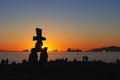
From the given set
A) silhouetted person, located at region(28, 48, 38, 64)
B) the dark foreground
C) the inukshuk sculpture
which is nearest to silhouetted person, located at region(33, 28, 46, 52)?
the inukshuk sculpture

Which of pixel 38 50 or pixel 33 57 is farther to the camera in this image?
pixel 38 50

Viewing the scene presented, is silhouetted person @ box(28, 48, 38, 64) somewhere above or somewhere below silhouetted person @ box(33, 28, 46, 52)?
below

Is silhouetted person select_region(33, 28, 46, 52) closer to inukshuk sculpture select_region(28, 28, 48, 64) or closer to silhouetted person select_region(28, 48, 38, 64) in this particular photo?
inukshuk sculpture select_region(28, 28, 48, 64)

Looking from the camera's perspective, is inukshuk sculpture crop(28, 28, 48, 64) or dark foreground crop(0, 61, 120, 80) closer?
dark foreground crop(0, 61, 120, 80)

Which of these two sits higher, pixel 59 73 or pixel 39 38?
pixel 39 38

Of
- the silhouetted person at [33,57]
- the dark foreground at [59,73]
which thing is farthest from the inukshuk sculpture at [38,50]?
the dark foreground at [59,73]

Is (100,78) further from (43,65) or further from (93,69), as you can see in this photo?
(43,65)

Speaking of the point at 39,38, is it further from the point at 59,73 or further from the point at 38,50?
the point at 59,73

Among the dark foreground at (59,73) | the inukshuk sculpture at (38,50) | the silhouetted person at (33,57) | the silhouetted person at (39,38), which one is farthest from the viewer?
the silhouetted person at (39,38)

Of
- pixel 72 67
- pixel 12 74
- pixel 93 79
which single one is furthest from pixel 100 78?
pixel 12 74

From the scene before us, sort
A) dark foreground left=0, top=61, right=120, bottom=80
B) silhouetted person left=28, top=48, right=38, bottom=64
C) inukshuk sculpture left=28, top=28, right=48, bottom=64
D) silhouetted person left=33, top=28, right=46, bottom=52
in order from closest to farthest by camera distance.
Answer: dark foreground left=0, top=61, right=120, bottom=80
silhouetted person left=28, top=48, right=38, bottom=64
inukshuk sculpture left=28, top=28, right=48, bottom=64
silhouetted person left=33, top=28, right=46, bottom=52

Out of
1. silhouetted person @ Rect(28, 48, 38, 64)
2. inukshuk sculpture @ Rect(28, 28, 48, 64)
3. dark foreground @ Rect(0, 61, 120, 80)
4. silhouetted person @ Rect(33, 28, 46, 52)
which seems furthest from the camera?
silhouetted person @ Rect(33, 28, 46, 52)

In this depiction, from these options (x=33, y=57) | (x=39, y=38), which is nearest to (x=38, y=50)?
(x=33, y=57)

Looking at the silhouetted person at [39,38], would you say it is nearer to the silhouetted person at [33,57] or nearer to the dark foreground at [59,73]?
the silhouetted person at [33,57]
